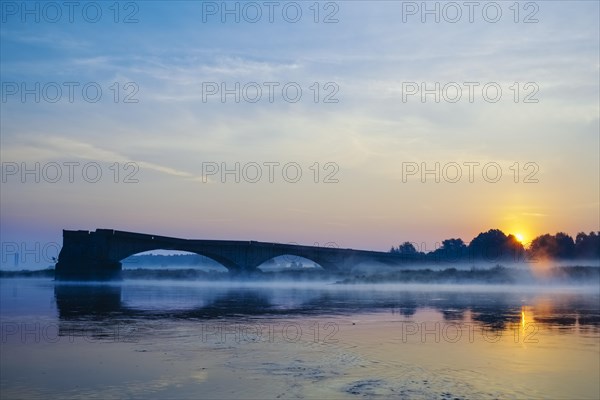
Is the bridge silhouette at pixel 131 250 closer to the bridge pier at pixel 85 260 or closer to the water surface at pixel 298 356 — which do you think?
the bridge pier at pixel 85 260

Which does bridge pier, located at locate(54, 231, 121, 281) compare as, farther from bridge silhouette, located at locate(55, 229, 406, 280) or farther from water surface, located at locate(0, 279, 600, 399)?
water surface, located at locate(0, 279, 600, 399)

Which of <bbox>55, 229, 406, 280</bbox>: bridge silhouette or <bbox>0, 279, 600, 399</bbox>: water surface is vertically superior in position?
A: <bbox>55, 229, 406, 280</bbox>: bridge silhouette

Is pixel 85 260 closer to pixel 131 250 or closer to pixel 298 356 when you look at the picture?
pixel 131 250

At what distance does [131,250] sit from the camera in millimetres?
103562

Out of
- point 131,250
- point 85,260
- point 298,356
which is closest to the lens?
point 298,356

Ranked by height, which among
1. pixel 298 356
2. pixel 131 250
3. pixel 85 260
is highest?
pixel 131 250

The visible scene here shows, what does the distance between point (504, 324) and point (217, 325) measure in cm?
1393

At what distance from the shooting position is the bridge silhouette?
329 feet

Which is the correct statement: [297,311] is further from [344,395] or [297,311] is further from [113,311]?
[344,395]

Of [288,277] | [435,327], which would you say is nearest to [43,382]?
[435,327]

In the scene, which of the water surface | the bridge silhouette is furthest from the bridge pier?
the water surface

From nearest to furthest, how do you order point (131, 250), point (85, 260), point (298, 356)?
point (298, 356)
point (85, 260)
point (131, 250)

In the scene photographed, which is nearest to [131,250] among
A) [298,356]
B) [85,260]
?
[85,260]

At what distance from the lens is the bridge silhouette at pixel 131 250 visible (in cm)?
10025
